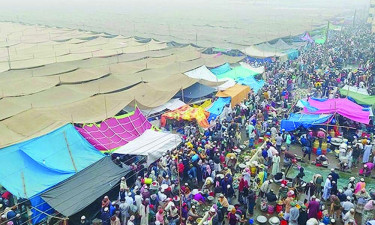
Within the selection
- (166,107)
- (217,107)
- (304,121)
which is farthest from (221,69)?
(304,121)

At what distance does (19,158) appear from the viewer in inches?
468

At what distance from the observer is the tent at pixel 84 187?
10297mm

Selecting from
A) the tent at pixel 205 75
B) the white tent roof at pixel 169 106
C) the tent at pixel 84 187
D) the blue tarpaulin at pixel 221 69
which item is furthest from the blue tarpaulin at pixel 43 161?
the blue tarpaulin at pixel 221 69

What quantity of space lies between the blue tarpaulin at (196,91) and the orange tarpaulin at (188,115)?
110 inches

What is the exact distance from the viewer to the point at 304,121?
16.4 m

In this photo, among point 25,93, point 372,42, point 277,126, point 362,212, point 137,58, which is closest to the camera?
point 362,212

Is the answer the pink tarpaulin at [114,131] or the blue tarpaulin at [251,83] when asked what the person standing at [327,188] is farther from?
the blue tarpaulin at [251,83]

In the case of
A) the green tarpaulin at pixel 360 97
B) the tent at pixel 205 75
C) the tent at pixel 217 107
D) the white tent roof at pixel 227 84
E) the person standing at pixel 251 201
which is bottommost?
the person standing at pixel 251 201

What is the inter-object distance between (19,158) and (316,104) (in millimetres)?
13829

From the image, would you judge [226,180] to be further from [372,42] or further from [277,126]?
[372,42]

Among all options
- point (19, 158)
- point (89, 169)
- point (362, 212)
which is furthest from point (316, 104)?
point (19, 158)

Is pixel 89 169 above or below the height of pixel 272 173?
above

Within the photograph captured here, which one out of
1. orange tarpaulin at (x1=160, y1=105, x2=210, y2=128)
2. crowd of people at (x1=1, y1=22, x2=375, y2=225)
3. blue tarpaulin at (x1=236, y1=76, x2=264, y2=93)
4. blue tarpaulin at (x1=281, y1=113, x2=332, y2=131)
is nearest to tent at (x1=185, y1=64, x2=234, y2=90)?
blue tarpaulin at (x1=236, y1=76, x2=264, y2=93)

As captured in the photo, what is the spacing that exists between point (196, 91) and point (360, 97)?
9225 mm
